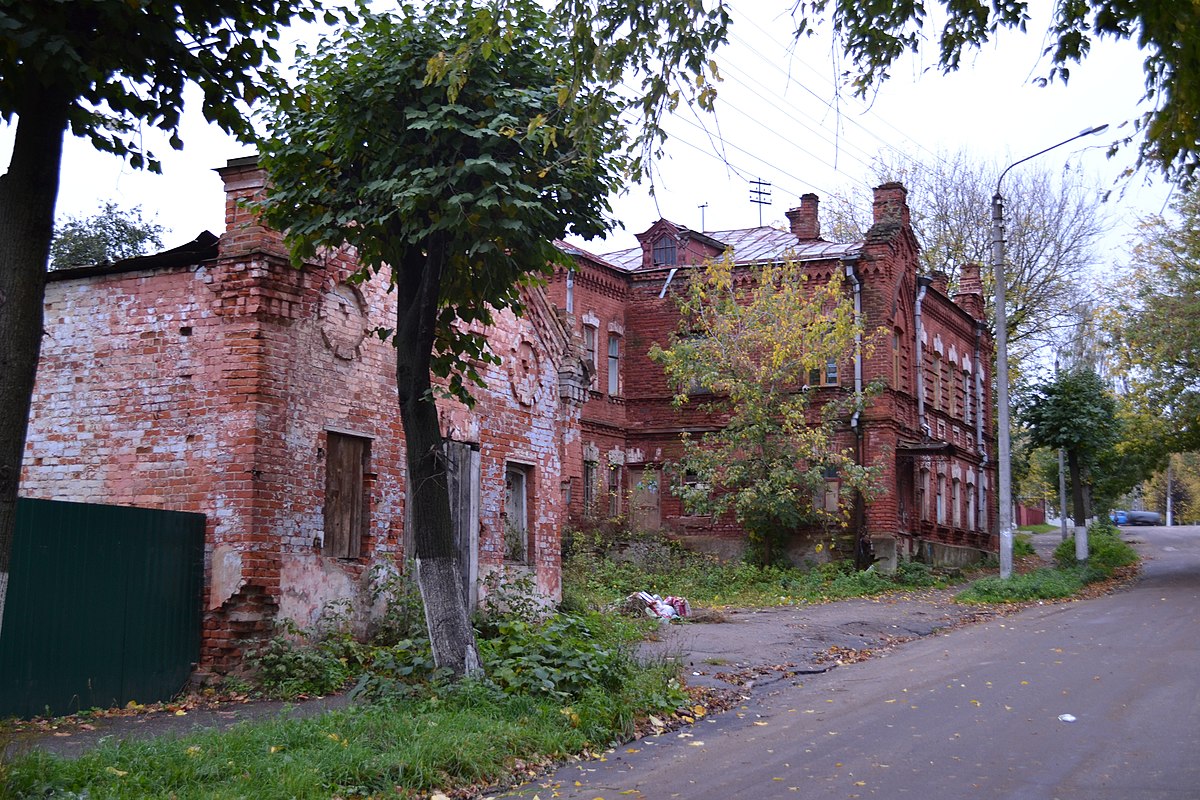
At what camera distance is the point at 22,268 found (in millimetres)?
6422

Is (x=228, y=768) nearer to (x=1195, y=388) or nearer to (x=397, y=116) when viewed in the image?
(x=397, y=116)

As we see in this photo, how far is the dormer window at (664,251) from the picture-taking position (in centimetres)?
3347

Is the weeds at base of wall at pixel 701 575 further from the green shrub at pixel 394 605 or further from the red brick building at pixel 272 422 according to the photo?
the green shrub at pixel 394 605

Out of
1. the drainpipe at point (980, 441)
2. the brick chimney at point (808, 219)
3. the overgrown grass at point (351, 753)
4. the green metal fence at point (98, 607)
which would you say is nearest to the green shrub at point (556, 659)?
the overgrown grass at point (351, 753)

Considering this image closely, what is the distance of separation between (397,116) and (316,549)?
5.16 m

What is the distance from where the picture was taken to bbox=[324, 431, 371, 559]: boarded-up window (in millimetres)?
13289

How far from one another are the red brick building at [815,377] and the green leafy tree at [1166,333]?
535cm

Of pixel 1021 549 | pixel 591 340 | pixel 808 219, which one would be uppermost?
pixel 808 219

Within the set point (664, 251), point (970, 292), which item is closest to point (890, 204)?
point (664, 251)

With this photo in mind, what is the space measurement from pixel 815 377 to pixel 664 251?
20.7 ft

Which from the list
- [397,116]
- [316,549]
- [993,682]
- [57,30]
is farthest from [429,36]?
[993,682]

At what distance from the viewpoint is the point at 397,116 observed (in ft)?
33.6

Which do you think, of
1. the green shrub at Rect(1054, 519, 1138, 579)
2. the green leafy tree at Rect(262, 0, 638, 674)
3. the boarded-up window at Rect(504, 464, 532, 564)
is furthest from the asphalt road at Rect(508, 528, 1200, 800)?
the green shrub at Rect(1054, 519, 1138, 579)

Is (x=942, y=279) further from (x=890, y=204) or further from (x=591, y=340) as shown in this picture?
(x=591, y=340)
